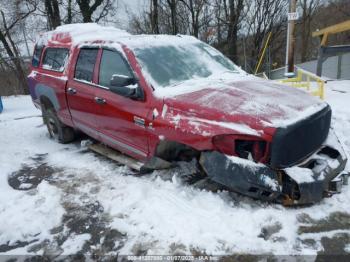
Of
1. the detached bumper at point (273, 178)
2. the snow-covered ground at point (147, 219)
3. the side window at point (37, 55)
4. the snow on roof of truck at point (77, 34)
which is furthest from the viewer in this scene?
the side window at point (37, 55)

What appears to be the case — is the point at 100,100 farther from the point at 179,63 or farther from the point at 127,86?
the point at 179,63

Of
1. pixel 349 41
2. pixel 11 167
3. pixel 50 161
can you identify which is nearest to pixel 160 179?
pixel 50 161

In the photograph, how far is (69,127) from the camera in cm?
620

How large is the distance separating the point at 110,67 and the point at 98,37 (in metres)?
0.91

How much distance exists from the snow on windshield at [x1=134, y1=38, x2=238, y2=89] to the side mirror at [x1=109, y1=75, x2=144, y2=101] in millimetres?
201

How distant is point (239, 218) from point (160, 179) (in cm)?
123

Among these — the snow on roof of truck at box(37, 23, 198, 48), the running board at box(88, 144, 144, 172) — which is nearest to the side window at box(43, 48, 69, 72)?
the snow on roof of truck at box(37, 23, 198, 48)

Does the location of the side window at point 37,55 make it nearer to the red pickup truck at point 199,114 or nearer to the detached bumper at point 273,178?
the red pickup truck at point 199,114

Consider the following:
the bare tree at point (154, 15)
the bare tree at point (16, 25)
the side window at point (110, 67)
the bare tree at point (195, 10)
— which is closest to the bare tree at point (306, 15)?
the bare tree at point (195, 10)

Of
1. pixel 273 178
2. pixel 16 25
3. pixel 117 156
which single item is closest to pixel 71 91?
pixel 117 156

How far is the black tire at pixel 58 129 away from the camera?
6180mm

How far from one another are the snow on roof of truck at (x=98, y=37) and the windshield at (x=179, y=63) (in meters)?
0.16

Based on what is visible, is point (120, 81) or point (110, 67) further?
point (110, 67)

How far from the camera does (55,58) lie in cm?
603
